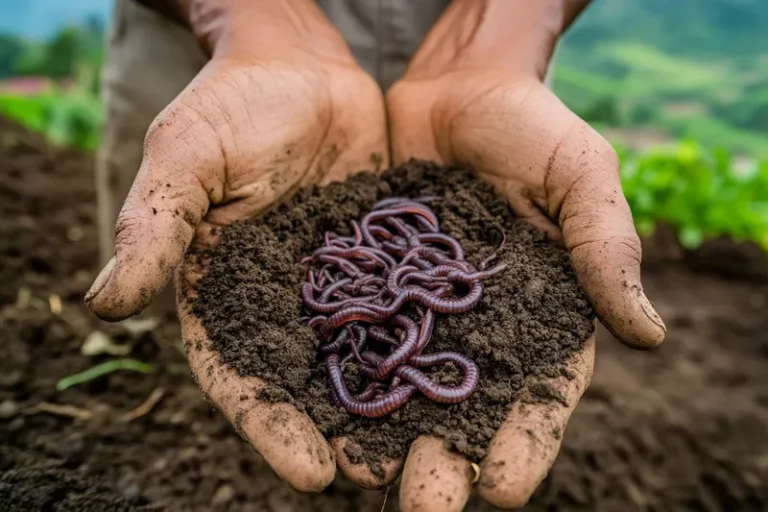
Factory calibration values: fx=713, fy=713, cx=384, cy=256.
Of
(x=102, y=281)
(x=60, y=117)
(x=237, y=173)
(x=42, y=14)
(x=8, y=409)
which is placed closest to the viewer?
(x=102, y=281)

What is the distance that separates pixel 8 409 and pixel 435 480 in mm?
3682

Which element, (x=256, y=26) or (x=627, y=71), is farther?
(x=627, y=71)

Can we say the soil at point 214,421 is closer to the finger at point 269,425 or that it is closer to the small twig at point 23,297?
the small twig at point 23,297

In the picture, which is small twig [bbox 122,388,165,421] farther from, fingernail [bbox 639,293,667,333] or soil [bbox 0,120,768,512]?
fingernail [bbox 639,293,667,333]

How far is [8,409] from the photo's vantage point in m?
5.47

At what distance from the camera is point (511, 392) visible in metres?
4.05

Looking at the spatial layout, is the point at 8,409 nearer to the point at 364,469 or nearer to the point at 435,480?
the point at 364,469

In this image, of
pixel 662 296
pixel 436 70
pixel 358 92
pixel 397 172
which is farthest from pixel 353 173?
pixel 662 296

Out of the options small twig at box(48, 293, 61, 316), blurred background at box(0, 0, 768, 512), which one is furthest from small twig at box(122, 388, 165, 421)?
small twig at box(48, 293, 61, 316)

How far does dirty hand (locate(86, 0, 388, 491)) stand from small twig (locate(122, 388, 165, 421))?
170 cm

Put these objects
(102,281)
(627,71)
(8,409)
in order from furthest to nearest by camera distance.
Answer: (627,71)
(8,409)
(102,281)

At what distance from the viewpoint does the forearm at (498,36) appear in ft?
19.1

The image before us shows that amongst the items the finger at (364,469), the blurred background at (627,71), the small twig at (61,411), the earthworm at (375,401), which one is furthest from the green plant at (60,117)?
the finger at (364,469)

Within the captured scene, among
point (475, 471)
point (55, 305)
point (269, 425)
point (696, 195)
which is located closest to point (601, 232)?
point (475, 471)
